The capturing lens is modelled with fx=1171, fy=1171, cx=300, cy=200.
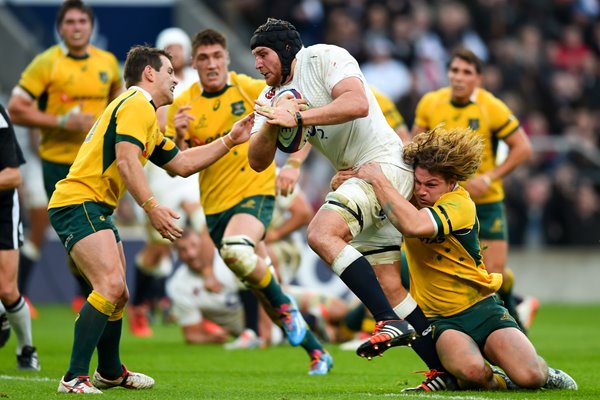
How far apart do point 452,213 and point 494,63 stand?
46.8 ft

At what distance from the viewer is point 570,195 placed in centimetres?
1828

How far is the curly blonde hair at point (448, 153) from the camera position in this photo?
7297 mm

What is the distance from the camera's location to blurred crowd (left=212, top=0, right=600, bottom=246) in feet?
60.1

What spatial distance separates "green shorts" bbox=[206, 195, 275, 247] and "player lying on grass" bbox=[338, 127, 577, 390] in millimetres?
2216

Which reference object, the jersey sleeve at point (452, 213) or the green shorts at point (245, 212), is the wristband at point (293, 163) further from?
the jersey sleeve at point (452, 213)

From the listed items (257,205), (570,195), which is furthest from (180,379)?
(570,195)

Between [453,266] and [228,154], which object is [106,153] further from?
[228,154]

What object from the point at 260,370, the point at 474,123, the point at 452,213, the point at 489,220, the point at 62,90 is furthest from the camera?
the point at 489,220

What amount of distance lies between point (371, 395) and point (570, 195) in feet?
38.8

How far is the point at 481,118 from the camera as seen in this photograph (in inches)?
450

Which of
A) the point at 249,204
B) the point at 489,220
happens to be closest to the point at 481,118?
the point at 489,220

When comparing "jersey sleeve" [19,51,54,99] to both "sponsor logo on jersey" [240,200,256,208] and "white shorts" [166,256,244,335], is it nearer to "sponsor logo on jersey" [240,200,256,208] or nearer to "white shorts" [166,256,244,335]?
"sponsor logo on jersey" [240,200,256,208]

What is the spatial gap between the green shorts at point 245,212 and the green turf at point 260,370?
A: 114 centimetres

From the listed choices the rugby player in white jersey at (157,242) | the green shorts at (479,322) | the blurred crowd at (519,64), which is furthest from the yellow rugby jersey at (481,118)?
the blurred crowd at (519,64)
